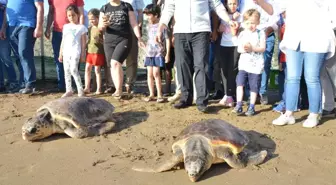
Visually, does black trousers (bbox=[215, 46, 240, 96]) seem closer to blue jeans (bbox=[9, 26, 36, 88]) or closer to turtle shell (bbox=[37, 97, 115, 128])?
turtle shell (bbox=[37, 97, 115, 128])

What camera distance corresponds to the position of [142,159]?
3.59 metres

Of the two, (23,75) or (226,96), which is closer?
(226,96)

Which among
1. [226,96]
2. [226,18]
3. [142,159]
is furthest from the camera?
[226,96]

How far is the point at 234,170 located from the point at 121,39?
3248 millimetres

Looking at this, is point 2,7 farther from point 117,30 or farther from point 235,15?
point 235,15

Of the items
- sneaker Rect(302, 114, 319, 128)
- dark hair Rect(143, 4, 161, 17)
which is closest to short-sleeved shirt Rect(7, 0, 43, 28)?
dark hair Rect(143, 4, 161, 17)

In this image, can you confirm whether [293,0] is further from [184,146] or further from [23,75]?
[23,75]

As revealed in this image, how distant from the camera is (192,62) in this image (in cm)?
536

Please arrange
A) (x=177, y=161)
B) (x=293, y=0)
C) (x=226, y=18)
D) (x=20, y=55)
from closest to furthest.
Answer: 1. (x=177, y=161)
2. (x=293, y=0)
3. (x=226, y=18)
4. (x=20, y=55)

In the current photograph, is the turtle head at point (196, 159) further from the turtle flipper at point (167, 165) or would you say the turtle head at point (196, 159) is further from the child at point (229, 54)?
the child at point (229, 54)

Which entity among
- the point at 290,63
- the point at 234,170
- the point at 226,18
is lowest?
the point at 234,170

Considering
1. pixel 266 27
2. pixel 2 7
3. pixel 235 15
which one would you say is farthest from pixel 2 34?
pixel 266 27

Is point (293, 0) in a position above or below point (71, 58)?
above

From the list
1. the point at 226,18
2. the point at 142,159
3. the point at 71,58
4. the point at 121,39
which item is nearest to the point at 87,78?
the point at 71,58
